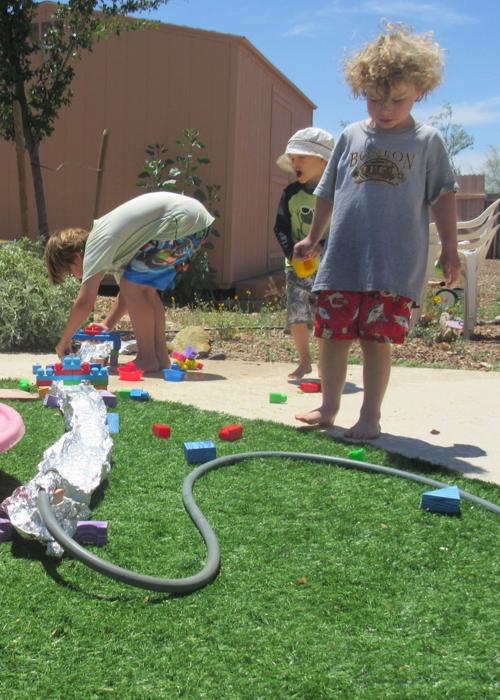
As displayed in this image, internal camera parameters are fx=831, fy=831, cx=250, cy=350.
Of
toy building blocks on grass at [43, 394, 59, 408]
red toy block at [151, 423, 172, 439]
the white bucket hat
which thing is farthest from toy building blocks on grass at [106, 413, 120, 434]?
the white bucket hat

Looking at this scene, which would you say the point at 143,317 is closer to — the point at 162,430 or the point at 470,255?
the point at 162,430

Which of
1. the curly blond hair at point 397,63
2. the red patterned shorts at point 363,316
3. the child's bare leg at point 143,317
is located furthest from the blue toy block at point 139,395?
the curly blond hair at point 397,63

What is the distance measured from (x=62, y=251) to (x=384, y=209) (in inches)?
84.2

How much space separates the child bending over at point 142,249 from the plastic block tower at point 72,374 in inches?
22.1

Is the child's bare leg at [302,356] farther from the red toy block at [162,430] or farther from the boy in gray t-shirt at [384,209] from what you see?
the red toy block at [162,430]

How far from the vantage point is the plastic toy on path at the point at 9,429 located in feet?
8.39

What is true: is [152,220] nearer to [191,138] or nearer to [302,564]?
[302,564]

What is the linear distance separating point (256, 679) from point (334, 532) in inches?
32.5

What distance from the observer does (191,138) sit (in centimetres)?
959

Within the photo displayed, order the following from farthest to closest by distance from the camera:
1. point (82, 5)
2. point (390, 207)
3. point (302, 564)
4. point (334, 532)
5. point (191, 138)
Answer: point (191, 138) < point (82, 5) < point (390, 207) < point (334, 532) < point (302, 564)

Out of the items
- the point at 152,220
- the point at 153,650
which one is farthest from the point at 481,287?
the point at 153,650

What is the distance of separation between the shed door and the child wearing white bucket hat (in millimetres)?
7546

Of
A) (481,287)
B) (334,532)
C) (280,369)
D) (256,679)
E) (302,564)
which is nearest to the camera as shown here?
(256,679)

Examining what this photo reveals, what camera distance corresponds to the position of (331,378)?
3.70 meters
